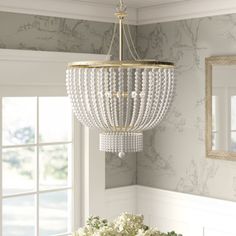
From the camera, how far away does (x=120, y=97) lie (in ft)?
7.97

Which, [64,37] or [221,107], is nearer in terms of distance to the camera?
[221,107]

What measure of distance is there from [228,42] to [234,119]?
0.54 m

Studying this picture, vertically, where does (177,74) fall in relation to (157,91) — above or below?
above

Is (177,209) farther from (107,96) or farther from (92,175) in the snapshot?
(107,96)

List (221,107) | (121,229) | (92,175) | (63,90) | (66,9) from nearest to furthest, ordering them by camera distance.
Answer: (121,229) → (221,107) → (66,9) → (63,90) → (92,175)

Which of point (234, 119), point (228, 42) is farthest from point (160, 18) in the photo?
point (234, 119)

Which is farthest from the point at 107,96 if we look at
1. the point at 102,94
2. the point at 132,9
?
the point at 132,9

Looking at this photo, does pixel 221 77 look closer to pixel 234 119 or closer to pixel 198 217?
pixel 234 119

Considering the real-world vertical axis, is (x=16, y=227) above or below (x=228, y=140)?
below

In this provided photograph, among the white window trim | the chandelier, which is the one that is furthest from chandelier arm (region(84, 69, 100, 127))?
the white window trim

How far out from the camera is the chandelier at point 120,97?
94.7 inches

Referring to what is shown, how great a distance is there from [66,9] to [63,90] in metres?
0.60

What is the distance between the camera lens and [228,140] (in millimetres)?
4008

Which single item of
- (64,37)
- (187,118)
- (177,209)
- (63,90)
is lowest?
(177,209)
